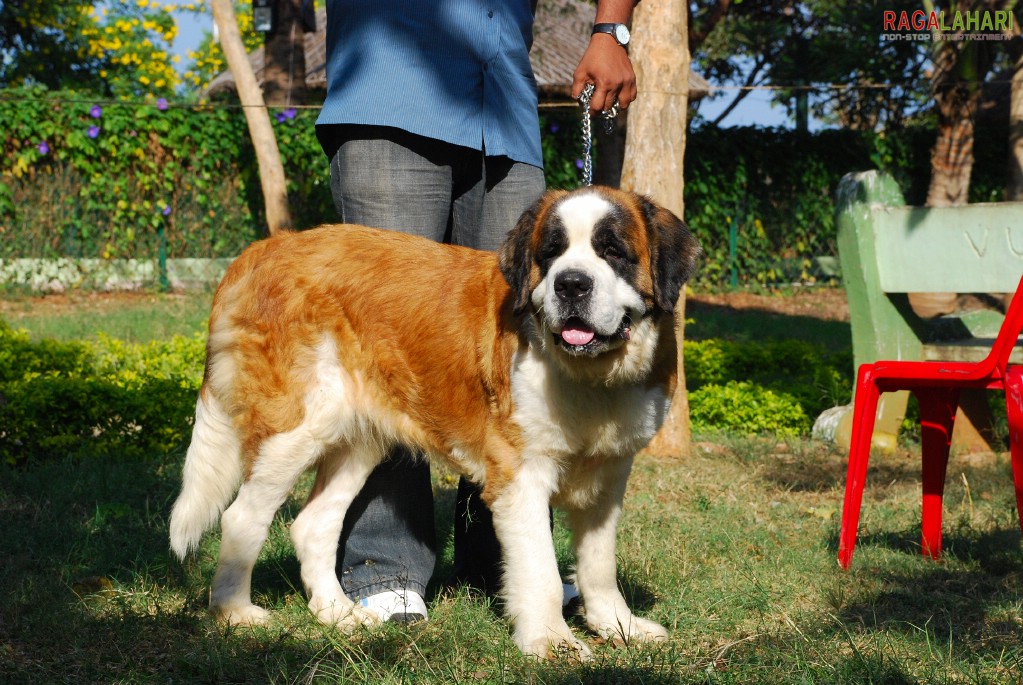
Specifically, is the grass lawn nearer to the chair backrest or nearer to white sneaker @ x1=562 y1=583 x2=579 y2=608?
white sneaker @ x1=562 y1=583 x2=579 y2=608

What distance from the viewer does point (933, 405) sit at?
4.56 meters

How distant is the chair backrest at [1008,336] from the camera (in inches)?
156

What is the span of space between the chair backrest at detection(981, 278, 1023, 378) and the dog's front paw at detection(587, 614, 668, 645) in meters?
1.65

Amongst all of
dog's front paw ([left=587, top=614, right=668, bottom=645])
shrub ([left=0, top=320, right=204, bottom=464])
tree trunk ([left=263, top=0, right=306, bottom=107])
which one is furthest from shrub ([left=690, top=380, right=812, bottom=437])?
tree trunk ([left=263, top=0, right=306, bottom=107])

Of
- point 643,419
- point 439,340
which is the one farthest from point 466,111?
point 643,419

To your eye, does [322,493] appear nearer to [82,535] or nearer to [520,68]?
[82,535]

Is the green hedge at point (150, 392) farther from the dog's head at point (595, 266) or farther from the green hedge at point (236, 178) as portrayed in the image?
the green hedge at point (236, 178)

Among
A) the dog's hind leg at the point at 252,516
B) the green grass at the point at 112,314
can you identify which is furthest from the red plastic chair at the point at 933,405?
the green grass at the point at 112,314

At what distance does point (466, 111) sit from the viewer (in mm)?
3898

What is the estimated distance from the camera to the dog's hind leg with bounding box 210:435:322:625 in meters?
3.75

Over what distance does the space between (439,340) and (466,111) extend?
0.88m

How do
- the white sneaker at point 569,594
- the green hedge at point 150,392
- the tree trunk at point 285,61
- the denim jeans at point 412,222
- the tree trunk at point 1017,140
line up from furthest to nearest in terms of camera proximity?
the tree trunk at point 285,61, the tree trunk at point 1017,140, the green hedge at point 150,392, the white sneaker at point 569,594, the denim jeans at point 412,222

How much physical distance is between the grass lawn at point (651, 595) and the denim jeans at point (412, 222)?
21 cm

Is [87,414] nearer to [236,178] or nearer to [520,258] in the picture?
[520,258]
